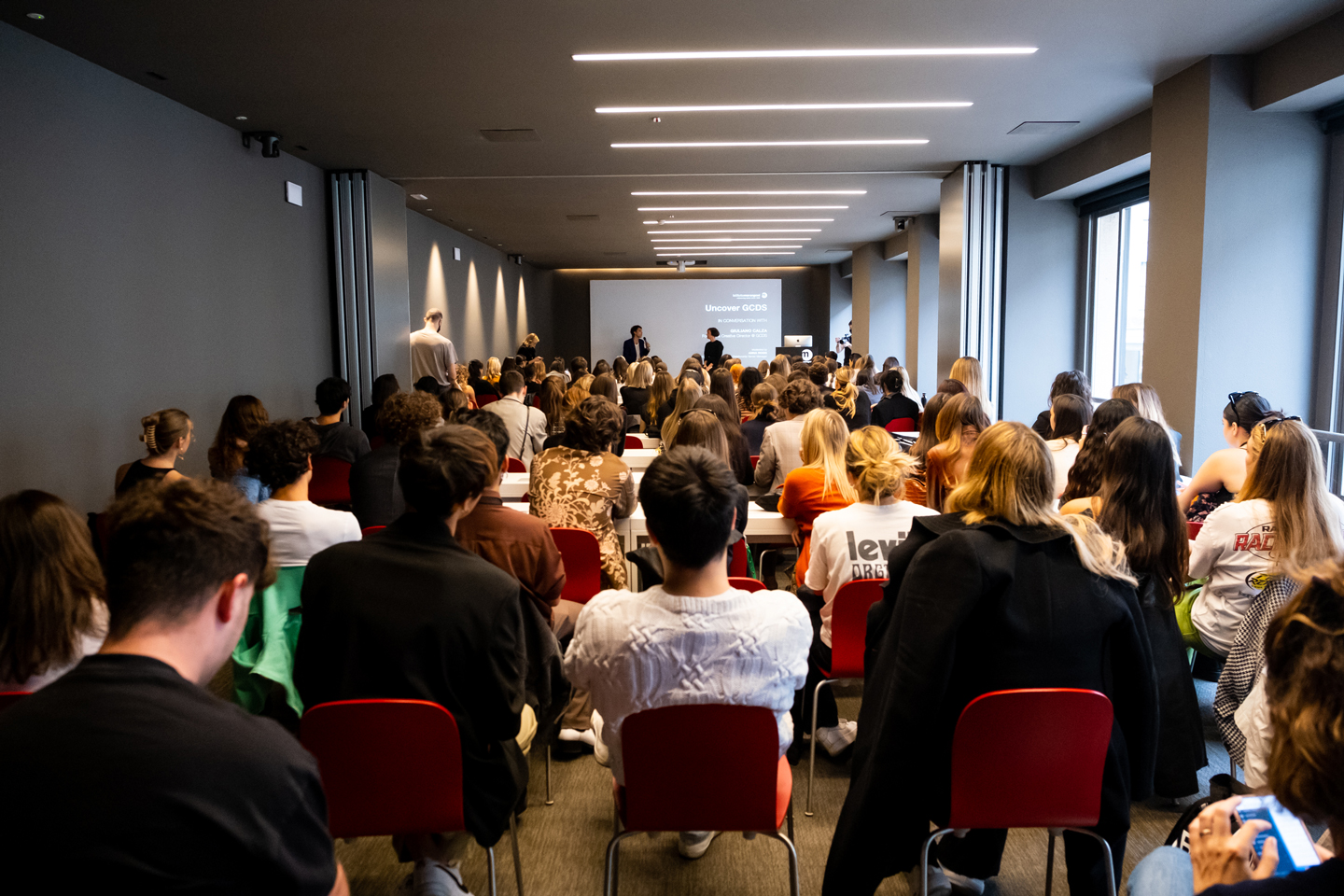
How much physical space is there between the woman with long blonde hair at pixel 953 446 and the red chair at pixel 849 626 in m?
1.48

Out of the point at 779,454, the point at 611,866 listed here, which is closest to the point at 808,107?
the point at 779,454

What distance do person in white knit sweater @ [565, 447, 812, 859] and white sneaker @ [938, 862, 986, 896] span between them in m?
0.88

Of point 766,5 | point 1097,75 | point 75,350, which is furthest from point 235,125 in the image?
point 1097,75

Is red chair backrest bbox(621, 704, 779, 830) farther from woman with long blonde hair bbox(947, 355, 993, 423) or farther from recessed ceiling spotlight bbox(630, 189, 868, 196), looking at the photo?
recessed ceiling spotlight bbox(630, 189, 868, 196)

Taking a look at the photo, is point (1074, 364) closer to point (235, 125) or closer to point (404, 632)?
point (235, 125)

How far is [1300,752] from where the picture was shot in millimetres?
880

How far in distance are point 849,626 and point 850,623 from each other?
0.01m

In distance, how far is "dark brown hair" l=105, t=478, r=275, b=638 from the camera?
1091 mm

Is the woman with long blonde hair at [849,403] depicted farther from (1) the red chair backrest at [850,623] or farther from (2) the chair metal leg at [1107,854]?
(2) the chair metal leg at [1107,854]

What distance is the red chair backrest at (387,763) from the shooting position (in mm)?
1800

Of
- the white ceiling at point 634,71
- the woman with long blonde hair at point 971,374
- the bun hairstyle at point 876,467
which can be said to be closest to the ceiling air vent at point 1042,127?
the white ceiling at point 634,71

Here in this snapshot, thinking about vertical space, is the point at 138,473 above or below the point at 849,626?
above

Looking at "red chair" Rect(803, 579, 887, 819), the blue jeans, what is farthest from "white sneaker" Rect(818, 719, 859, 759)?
the blue jeans

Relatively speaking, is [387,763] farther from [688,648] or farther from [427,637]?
[688,648]
